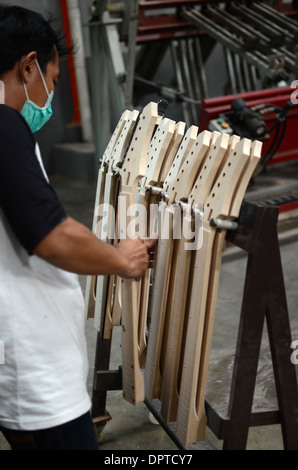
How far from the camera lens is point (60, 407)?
1216 mm

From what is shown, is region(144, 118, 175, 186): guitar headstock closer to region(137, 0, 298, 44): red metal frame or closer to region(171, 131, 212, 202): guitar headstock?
region(171, 131, 212, 202): guitar headstock

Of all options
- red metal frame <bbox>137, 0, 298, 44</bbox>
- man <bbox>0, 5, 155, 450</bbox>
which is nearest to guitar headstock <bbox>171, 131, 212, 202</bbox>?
man <bbox>0, 5, 155, 450</bbox>

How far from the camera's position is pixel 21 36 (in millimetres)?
1185

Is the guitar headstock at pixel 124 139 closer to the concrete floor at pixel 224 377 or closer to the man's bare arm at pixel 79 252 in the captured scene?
the man's bare arm at pixel 79 252

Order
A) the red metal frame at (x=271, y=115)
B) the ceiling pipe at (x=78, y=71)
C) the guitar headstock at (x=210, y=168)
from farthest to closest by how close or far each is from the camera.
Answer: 1. the ceiling pipe at (x=78, y=71)
2. the red metal frame at (x=271, y=115)
3. the guitar headstock at (x=210, y=168)

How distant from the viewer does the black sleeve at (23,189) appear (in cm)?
105

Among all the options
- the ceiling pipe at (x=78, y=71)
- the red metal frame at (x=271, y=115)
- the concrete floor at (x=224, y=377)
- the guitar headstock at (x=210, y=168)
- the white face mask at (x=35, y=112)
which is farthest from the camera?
the ceiling pipe at (x=78, y=71)

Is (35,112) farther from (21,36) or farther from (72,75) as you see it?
(72,75)

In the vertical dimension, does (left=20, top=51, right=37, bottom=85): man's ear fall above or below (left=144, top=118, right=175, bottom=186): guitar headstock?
above

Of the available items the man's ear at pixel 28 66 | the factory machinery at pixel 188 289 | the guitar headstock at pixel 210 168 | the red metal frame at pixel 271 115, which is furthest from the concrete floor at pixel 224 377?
the man's ear at pixel 28 66

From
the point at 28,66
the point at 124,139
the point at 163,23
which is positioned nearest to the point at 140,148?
the point at 124,139

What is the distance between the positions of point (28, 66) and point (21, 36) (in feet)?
0.19

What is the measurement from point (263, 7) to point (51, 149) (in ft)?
8.52

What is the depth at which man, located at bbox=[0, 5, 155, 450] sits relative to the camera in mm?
1153
